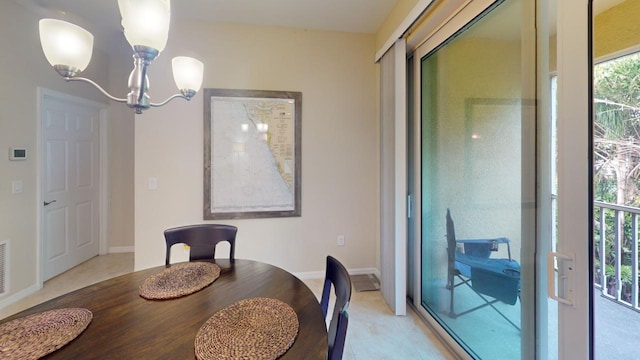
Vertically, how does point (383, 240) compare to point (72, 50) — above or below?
below

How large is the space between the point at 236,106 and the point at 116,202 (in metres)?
2.53

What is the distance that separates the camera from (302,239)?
300cm

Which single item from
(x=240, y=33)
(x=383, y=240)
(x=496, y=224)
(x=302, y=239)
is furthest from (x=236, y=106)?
(x=496, y=224)

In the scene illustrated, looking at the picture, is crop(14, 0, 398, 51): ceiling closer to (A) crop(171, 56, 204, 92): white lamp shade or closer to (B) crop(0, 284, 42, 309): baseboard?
(A) crop(171, 56, 204, 92): white lamp shade

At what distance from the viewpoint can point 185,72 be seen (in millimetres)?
1487

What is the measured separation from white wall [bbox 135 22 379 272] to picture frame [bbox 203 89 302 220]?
10 centimetres

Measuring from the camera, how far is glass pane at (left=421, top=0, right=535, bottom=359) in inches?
53.0

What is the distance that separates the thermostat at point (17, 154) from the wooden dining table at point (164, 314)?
2231mm

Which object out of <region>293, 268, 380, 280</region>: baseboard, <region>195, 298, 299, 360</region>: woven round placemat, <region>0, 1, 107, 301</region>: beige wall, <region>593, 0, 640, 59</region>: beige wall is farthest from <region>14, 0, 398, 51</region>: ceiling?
<region>293, 268, 380, 280</region>: baseboard

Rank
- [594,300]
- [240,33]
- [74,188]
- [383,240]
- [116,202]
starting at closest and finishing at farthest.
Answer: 1. [594,300]
2. [383,240]
3. [240,33]
4. [74,188]
5. [116,202]

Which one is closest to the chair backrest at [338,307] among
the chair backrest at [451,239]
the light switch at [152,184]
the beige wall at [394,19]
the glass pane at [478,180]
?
the glass pane at [478,180]

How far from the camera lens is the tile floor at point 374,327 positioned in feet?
6.07

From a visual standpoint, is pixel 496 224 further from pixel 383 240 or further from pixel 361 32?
pixel 361 32

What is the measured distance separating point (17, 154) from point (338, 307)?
3417 millimetres
